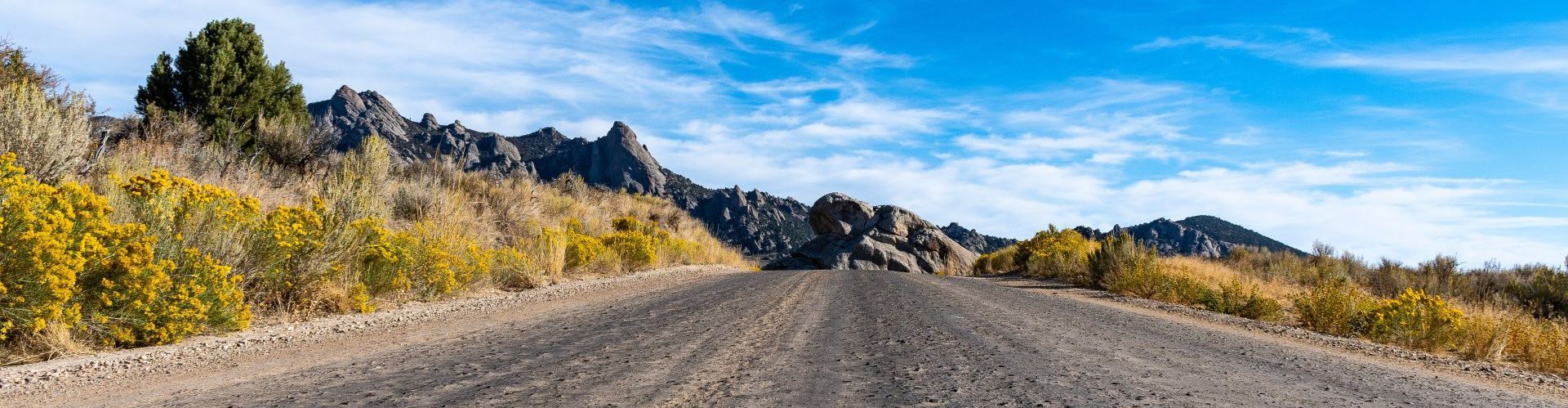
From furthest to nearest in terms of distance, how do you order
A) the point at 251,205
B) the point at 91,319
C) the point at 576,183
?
1. the point at 576,183
2. the point at 251,205
3. the point at 91,319

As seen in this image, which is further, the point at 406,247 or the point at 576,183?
the point at 576,183

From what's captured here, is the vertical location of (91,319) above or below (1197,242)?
below

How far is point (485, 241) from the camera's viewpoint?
45.1 feet

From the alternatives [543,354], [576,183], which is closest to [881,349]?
[543,354]

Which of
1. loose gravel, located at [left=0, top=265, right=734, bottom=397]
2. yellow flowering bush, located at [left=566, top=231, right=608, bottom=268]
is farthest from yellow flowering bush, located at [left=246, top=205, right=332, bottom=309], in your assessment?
yellow flowering bush, located at [left=566, top=231, right=608, bottom=268]

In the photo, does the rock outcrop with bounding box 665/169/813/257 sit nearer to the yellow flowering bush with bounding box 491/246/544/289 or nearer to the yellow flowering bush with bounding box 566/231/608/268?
the yellow flowering bush with bounding box 566/231/608/268

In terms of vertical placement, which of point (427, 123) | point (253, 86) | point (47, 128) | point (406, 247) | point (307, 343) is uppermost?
point (427, 123)

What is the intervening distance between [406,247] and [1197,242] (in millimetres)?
55193

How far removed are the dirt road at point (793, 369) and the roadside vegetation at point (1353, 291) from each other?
1850mm

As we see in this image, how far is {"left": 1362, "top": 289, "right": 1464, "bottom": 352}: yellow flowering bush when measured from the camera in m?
7.75

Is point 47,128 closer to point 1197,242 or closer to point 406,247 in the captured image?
point 406,247

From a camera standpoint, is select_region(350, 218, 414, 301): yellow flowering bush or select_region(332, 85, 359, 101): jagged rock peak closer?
select_region(350, 218, 414, 301): yellow flowering bush

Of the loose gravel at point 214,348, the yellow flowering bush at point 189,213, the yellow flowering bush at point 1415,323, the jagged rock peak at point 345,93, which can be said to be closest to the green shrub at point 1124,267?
the yellow flowering bush at point 1415,323

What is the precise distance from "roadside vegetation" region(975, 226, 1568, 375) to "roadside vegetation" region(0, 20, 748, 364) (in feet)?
34.5
